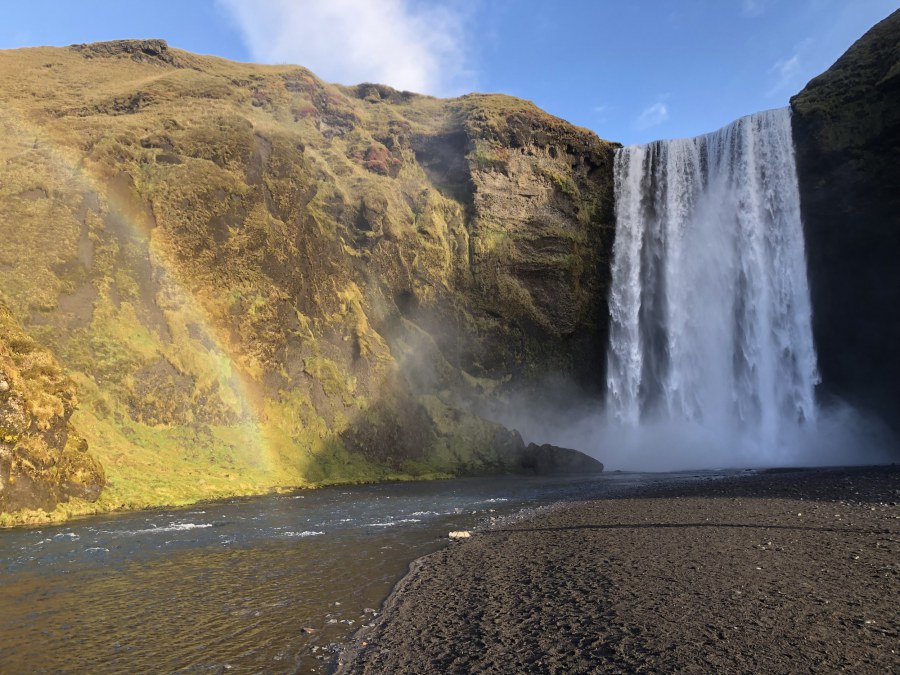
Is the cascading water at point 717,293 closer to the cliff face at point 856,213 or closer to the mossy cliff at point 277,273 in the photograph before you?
the cliff face at point 856,213

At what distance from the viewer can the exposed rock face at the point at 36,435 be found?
20.6m

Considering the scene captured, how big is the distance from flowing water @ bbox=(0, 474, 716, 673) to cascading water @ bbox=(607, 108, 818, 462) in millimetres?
32995

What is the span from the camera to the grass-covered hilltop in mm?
30141

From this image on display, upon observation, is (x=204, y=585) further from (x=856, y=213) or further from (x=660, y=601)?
(x=856, y=213)

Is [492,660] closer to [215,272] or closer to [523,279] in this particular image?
[215,272]

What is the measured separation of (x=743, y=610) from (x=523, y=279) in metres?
49.5

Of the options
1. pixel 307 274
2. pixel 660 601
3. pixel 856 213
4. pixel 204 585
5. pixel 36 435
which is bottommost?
pixel 204 585

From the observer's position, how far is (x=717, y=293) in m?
48.8

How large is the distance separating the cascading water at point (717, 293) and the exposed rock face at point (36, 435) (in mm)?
43506

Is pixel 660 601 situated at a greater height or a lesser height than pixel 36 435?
lesser

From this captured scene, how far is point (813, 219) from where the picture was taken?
46.7 metres

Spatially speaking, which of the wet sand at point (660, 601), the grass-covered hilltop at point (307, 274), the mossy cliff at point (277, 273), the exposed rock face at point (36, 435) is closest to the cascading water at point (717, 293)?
the grass-covered hilltop at point (307, 274)

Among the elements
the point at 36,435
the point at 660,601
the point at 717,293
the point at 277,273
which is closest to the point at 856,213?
the point at 717,293

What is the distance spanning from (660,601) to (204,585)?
8.71 meters
